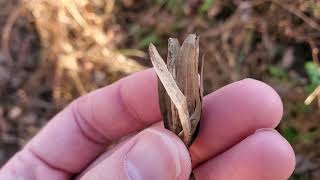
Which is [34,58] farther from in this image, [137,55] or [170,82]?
[170,82]

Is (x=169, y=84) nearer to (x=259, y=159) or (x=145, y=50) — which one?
(x=259, y=159)

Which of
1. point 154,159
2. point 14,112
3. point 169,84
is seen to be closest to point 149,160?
point 154,159

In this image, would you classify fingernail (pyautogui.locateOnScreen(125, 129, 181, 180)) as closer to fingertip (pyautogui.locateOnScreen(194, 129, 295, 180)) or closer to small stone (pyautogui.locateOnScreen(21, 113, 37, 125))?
fingertip (pyautogui.locateOnScreen(194, 129, 295, 180))

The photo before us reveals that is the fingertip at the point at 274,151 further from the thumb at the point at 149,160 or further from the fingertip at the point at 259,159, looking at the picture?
the thumb at the point at 149,160

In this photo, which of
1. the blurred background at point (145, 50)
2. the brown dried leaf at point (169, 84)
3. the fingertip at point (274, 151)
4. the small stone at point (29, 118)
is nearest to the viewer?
the brown dried leaf at point (169, 84)

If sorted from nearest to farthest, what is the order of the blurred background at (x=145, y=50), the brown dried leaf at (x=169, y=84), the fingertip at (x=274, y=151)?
the brown dried leaf at (x=169, y=84) → the fingertip at (x=274, y=151) → the blurred background at (x=145, y=50)

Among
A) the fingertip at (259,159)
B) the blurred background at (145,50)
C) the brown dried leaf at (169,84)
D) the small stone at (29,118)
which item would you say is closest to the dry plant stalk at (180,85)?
the brown dried leaf at (169,84)
